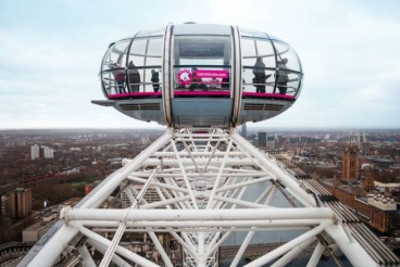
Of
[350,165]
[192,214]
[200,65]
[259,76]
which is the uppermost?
[200,65]

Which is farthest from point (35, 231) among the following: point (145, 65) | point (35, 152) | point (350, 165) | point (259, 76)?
point (35, 152)

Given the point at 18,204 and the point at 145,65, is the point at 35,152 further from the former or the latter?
the point at 145,65

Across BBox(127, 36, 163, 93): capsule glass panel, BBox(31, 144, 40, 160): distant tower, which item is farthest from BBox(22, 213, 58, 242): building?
BBox(31, 144, 40, 160): distant tower

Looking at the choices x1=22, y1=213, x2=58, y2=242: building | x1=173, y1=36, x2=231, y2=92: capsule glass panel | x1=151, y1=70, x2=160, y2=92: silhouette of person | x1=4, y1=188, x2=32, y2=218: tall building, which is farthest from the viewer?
x1=4, y1=188, x2=32, y2=218: tall building

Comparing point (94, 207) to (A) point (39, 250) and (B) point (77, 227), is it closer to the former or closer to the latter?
(B) point (77, 227)

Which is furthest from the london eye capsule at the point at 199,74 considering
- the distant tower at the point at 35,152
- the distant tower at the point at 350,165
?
the distant tower at the point at 35,152

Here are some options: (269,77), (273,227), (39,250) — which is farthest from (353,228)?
(39,250)

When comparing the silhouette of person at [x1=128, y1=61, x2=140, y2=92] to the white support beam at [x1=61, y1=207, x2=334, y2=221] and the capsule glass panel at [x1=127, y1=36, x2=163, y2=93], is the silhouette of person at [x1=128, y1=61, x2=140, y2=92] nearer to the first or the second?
the capsule glass panel at [x1=127, y1=36, x2=163, y2=93]
